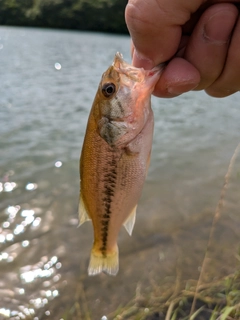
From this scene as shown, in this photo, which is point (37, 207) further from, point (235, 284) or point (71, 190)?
point (235, 284)

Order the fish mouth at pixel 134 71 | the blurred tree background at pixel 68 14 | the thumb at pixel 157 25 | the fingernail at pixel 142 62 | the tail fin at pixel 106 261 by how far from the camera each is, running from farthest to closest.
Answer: the blurred tree background at pixel 68 14 < the tail fin at pixel 106 261 < the fingernail at pixel 142 62 < the fish mouth at pixel 134 71 < the thumb at pixel 157 25

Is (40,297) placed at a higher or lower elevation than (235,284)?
lower

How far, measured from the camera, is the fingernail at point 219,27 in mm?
2000

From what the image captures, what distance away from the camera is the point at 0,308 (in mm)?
4199

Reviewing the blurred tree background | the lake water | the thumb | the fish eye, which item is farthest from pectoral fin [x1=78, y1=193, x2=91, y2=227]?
the blurred tree background

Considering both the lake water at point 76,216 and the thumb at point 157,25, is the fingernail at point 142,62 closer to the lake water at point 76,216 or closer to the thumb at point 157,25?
the thumb at point 157,25

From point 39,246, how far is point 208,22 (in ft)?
13.7

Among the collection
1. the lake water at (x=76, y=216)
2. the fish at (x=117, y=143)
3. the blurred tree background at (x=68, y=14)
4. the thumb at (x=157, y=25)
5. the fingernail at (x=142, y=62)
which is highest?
the thumb at (x=157, y=25)

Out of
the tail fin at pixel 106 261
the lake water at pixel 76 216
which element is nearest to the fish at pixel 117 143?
the tail fin at pixel 106 261

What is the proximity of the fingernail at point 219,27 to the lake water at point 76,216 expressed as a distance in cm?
308

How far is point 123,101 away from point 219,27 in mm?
711

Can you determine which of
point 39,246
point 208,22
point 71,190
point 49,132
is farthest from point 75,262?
point 49,132

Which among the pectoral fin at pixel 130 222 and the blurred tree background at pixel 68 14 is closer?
the pectoral fin at pixel 130 222

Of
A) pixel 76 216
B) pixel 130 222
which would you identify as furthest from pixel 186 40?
pixel 76 216
